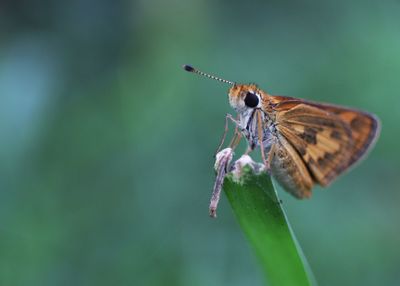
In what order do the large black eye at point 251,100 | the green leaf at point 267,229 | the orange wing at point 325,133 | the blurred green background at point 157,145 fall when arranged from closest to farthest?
the green leaf at point 267,229 → the orange wing at point 325,133 → the large black eye at point 251,100 → the blurred green background at point 157,145

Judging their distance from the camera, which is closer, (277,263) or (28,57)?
(277,263)

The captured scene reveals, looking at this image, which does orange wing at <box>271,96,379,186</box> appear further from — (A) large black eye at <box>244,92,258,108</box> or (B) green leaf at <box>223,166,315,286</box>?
(B) green leaf at <box>223,166,315,286</box>

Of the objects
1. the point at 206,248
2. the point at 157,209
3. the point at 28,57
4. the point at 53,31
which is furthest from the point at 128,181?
the point at 53,31

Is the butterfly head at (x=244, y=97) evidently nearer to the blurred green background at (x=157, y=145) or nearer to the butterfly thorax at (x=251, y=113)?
the butterfly thorax at (x=251, y=113)

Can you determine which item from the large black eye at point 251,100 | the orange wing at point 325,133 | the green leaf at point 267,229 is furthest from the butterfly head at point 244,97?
the green leaf at point 267,229

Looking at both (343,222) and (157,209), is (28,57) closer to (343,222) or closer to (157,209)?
(157,209)

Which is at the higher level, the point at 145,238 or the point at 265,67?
the point at 265,67

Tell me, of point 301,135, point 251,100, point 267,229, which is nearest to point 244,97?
point 251,100

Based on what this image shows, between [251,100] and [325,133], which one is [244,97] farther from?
[325,133]
